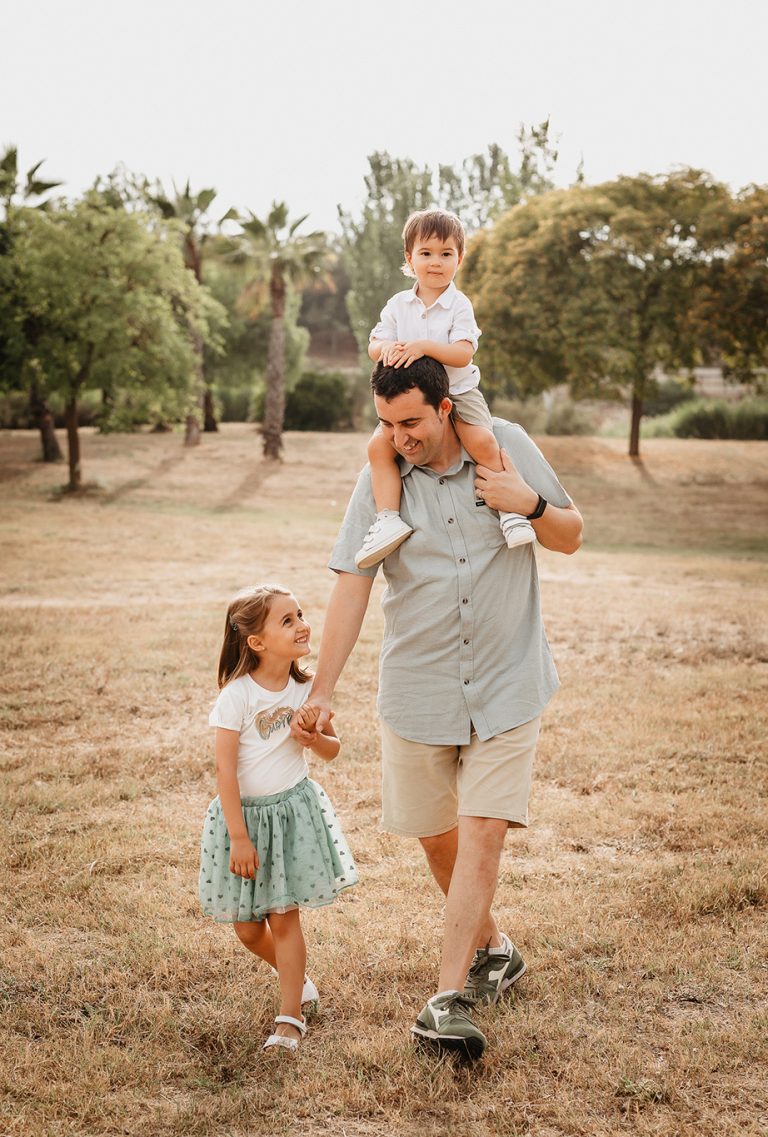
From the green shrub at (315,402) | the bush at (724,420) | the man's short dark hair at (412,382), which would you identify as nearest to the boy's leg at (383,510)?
the man's short dark hair at (412,382)

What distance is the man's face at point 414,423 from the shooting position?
3.21 metres

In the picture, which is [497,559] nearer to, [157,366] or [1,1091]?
[1,1091]

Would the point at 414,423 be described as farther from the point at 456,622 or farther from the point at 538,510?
the point at 456,622

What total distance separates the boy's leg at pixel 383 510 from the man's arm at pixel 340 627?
0.10 m

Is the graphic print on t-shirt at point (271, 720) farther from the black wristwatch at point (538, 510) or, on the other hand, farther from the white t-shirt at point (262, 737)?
the black wristwatch at point (538, 510)

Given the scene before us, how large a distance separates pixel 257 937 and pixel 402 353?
194 centimetres

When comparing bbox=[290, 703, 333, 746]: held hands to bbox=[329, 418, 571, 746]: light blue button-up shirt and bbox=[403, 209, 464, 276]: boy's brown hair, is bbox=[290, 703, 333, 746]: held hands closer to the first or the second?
bbox=[329, 418, 571, 746]: light blue button-up shirt

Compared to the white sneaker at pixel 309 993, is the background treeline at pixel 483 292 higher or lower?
higher

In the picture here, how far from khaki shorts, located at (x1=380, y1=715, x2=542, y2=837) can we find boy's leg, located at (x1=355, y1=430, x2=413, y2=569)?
59 cm

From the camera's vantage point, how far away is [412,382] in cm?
321

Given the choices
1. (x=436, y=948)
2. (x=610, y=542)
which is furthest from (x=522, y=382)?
(x=436, y=948)

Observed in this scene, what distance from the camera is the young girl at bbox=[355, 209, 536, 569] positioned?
3268mm

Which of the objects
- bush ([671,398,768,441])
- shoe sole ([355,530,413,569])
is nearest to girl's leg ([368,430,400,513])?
shoe sole ([355,530,413,569])

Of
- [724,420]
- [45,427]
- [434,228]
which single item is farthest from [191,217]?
[434,228]
